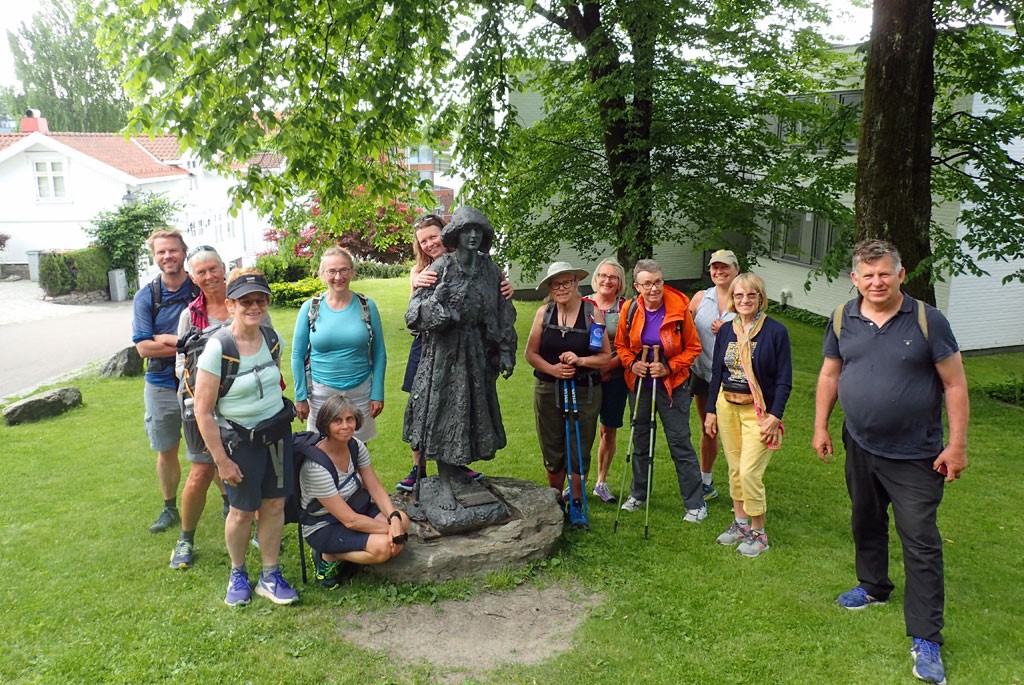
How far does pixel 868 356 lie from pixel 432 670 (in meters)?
2.79

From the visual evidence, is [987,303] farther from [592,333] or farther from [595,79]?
[592,333]

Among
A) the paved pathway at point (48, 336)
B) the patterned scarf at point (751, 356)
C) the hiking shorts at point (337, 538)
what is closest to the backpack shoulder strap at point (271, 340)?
the hiking shorts at point (337, 538)

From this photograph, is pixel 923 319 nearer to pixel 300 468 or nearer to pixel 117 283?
pixel 300 468

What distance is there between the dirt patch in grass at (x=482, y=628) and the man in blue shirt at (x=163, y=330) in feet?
6.86

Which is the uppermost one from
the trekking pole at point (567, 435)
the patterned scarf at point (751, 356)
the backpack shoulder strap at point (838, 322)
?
the backpack shoulder strap at point (838, 322)

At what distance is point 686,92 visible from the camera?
443 inches

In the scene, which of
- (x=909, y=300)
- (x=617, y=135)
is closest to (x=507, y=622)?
(x=909, y=300)

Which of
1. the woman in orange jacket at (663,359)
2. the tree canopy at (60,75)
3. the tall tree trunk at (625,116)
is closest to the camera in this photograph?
the woman in orange jacket at (663,359)

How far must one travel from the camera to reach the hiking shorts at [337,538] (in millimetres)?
4617

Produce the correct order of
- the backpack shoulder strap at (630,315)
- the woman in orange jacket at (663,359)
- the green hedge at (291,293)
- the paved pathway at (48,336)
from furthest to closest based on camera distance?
the green hedge at (291,293)
the paved pathway at (48,336)
the backpack shoulder strap at (630,315)
the woman in orange jacket at (663,359)

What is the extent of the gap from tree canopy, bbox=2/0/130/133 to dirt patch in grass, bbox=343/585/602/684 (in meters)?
42.8

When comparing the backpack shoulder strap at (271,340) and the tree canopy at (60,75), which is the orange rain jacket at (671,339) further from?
the tree canopy at (60,75)

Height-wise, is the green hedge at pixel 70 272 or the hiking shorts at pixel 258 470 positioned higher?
the green hedge at pixel 70 272

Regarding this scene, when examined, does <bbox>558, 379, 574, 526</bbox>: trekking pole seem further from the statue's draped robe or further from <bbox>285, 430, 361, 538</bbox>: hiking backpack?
<bbox>285, 430, 361, 538</bbox>: hiking backpack
